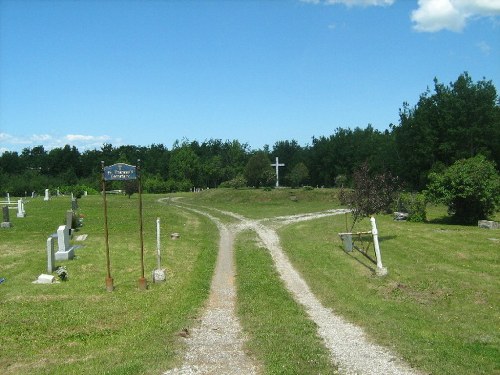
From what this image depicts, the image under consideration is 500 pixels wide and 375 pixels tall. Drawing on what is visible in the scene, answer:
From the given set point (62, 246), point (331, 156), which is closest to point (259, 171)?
point (331, 156)

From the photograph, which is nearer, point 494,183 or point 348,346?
point 348,346

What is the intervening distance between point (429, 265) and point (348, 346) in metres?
10.8

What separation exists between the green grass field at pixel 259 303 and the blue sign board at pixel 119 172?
3.09 meters

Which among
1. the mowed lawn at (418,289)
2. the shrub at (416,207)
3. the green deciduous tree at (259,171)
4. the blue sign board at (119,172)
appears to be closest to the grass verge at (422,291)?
the mowed lawn at (418,289)

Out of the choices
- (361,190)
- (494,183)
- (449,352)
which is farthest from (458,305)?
(494,183)

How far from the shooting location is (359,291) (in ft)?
45.6

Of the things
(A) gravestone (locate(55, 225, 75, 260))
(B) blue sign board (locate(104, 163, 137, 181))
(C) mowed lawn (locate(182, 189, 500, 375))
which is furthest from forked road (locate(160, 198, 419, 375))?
(A) gravestone (locate(55, 225, 75, 260))

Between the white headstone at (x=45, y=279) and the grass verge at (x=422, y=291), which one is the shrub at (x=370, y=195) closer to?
the grass verge at (x=422, y=291)

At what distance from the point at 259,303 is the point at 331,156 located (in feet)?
283

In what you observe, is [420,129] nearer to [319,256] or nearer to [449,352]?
[319,256]

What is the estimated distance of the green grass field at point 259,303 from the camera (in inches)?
324

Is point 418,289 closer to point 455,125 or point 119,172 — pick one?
point 119,172

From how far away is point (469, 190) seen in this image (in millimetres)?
32188

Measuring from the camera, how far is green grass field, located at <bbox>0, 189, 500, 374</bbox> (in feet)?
27.0
